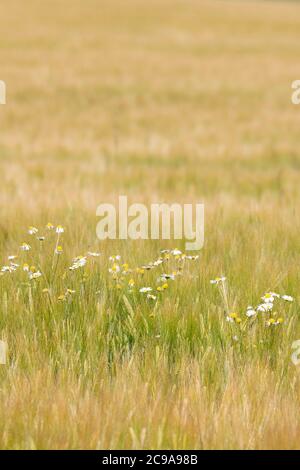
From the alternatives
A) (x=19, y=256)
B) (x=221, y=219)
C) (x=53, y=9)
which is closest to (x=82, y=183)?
(x=221, y=219)

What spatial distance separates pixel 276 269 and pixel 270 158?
245 inches

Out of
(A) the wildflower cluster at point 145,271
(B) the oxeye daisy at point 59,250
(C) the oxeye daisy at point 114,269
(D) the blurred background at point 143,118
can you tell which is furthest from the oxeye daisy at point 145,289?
(D) the blurred background at point 143,118

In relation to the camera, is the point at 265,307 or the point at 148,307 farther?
the point at 148,307

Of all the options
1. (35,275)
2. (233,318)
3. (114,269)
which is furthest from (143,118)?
(233,318)

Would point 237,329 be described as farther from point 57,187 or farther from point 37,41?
point 37,41

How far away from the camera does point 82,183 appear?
275 inches

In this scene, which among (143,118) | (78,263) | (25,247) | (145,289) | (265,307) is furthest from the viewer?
(143,118)

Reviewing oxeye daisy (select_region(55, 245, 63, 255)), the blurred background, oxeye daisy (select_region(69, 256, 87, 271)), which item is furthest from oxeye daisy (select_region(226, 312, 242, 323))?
the blurred background

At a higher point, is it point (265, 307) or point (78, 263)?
point (78, 263)

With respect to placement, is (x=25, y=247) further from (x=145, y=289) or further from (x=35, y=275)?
(x=145, y=289)

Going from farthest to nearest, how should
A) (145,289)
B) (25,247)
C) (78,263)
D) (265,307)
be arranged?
1. (25,247)
2. (78,263)
3. (145,289)
4. (265,307)

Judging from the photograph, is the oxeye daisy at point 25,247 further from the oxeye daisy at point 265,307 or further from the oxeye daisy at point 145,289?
the oxeye daisy at point 265,307

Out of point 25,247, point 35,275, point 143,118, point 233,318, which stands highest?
point 143,118

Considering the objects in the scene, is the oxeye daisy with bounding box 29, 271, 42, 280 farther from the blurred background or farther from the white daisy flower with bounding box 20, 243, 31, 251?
the blurred background
